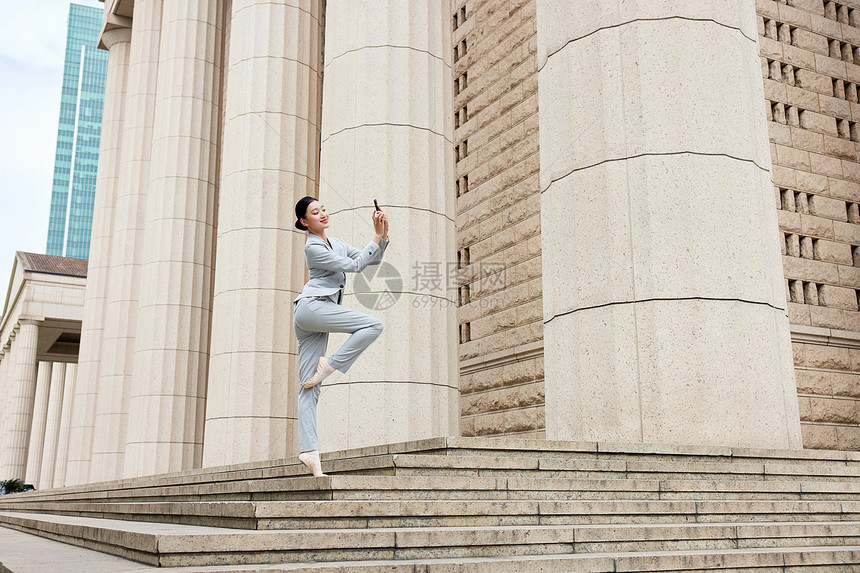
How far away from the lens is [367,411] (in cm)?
1021

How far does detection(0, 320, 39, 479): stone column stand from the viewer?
42.6m

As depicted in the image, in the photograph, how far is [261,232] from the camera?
1492 cm

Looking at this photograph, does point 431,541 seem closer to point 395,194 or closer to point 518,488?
point 518,488

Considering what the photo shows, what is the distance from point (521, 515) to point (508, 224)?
37.6 feet

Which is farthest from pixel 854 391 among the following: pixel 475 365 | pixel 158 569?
pixel 158 569

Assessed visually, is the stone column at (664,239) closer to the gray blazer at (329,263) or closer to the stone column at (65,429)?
the gray blazer at (329,263)

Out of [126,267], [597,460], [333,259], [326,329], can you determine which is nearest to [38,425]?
[126,267]

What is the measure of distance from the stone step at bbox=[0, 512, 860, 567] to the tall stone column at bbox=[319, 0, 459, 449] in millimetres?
5111

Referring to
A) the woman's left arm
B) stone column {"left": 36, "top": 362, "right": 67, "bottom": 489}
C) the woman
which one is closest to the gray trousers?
the woman

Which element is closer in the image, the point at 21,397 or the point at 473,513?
the point at 473,513

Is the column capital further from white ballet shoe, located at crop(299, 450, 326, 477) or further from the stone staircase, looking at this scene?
white ballet shoe, located at crop(299, 450, 326, 477)

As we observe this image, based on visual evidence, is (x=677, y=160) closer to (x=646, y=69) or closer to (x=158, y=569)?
(x=646, y=69)

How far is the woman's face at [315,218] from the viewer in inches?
255

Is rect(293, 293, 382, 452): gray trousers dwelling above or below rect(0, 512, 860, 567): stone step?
above
